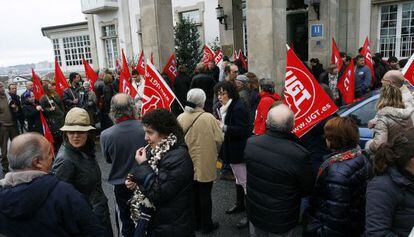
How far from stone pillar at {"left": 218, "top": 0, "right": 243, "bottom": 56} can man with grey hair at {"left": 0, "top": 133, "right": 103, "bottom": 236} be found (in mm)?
13246

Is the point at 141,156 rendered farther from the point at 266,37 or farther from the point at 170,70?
the point at 170,70

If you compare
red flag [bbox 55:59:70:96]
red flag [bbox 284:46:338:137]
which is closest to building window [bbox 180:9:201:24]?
red flag [bbox 55:59:70:96]

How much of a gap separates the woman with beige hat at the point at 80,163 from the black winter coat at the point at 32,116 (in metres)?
4.74

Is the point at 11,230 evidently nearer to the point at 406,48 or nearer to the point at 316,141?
the point at 316,141

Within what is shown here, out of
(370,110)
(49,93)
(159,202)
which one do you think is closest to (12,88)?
(49,93)

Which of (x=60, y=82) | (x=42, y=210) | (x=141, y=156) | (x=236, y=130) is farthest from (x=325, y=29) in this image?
(x=42, y=210)

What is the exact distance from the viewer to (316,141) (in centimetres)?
385

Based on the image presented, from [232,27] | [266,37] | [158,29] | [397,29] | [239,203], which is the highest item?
[232,27]

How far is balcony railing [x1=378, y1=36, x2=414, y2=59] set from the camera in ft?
42.9

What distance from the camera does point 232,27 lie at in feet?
48.5

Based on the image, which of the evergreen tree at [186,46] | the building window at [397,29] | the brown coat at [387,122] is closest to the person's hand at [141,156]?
the brown coat at [387,122]

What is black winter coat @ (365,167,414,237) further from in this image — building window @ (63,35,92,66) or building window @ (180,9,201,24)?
building window @ (63,35,92,66)

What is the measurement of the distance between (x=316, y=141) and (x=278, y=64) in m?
4.60

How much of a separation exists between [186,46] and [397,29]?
893 cm
